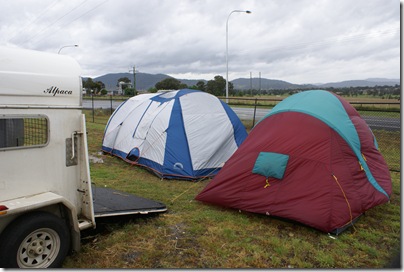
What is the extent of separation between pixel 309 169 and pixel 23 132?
12.2 ft

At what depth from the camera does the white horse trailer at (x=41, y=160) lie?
127 inches

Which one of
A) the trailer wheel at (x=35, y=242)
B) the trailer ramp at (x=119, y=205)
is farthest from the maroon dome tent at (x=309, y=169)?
the trailer wheel at (x=35, y=242)

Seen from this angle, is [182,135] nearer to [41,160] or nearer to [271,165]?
[271,165]

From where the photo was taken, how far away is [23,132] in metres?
3.40

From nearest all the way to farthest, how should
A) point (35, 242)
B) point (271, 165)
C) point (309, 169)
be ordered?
1. point (35, 242)
2. point (309, 169)
3. point (271, 165)

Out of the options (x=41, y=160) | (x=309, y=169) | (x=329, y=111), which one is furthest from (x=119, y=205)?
(x=329, y=111)

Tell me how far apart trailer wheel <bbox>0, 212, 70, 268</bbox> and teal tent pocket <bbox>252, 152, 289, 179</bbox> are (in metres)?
2.87

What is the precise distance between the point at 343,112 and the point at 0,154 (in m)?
4.96

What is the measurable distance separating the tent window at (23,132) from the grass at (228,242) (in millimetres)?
1374

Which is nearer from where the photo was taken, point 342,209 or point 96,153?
point 342,209

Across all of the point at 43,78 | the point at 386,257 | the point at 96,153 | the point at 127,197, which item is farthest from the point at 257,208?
the point at 96,153

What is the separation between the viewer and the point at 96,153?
1054 cm

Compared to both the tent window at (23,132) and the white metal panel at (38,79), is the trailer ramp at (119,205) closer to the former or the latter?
the tent window at (23,132)

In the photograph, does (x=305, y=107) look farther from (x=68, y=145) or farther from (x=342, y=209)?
(x=68, y=145)
